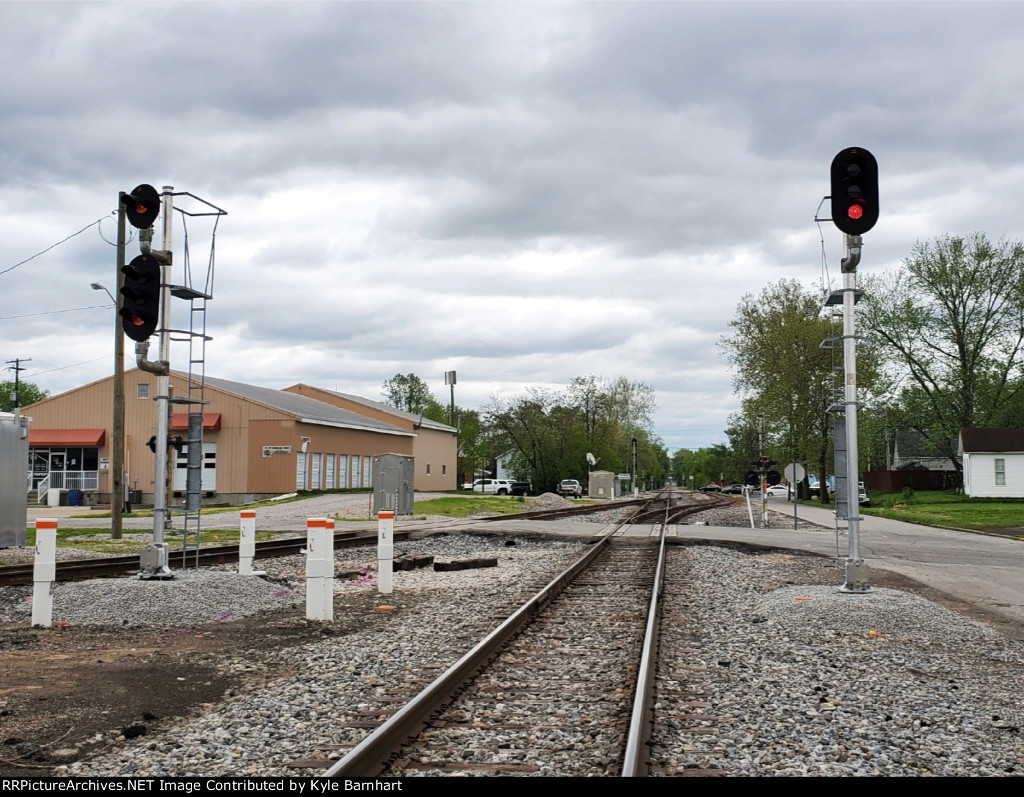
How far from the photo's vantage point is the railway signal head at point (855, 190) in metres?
12.1

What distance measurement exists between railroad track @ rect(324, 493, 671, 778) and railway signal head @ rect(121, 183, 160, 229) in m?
6.40

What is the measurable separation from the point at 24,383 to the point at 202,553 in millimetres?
140158

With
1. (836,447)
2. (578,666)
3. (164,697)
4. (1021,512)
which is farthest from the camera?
(1021,512)

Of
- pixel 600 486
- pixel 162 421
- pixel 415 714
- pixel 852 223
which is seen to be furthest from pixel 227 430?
pixel 415 714

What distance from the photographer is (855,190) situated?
1215 cm

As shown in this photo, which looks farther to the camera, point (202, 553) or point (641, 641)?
point (202, 553)

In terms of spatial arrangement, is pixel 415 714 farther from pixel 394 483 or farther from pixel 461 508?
pixel 461 508

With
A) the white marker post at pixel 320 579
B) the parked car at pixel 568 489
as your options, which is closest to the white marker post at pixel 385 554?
the white marker post at pixel 320 579

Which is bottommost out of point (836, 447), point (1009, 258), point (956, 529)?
point (956, 529)

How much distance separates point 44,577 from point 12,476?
10733 millimetres

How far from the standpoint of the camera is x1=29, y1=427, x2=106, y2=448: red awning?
50875mm

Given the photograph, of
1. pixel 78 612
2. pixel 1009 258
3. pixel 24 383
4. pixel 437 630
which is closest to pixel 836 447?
pixel 437 630

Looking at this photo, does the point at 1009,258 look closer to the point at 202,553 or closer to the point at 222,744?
the point at 202,553

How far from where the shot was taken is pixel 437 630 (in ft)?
34.2
